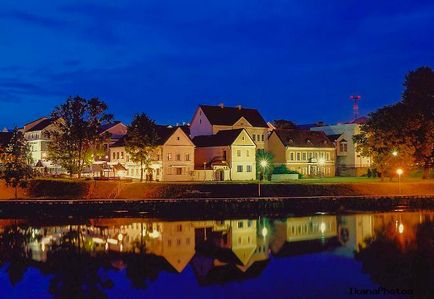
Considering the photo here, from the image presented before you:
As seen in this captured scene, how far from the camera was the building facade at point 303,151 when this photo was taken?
97.6 metres

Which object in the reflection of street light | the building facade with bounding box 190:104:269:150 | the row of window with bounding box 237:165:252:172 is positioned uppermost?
the building facade with bounding box 190:104:269:150

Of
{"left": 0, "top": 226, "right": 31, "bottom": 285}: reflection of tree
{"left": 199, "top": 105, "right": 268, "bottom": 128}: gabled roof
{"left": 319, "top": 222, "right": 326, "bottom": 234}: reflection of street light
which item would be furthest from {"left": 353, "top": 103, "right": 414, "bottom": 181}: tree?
{"left": 0, "top": 226, "right": 31, "bottom": 285}: reflection of tree

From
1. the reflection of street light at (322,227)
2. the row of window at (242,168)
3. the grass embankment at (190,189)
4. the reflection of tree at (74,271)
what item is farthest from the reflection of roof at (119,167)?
the reflection of tree at (74,271)

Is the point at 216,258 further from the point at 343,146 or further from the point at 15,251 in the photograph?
the point at 343,146

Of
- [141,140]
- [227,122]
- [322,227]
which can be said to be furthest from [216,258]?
[227,122]

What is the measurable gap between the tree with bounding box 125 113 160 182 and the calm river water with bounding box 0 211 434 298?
17.3 meters

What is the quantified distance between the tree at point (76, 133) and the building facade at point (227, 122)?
730 inches

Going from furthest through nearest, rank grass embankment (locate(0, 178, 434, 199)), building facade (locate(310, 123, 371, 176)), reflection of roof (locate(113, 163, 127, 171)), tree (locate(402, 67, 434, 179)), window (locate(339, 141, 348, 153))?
window (locate(339, 141, 348, 153)), building facade (locate(310, 123, 371, 176)), reflection of roof (locate(113, 163, 127, 171)), tree (locate(402, 67, 434, 179)), grass embankment (locate(0, 178, 434, 199))

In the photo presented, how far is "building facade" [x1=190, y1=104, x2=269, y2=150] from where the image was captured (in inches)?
3792

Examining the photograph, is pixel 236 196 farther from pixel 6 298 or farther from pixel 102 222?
pixel 6 298

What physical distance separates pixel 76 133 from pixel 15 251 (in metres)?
38.9

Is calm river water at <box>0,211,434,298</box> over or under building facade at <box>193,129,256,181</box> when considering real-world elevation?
under

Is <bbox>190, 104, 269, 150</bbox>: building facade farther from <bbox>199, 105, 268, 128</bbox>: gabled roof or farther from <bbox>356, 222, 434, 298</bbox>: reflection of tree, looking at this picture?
<bbox>356, 222, 434, 298</bbox>: reflection of tree

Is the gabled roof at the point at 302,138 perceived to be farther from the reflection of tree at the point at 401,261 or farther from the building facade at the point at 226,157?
the reflection of tree at the point at 401,261
